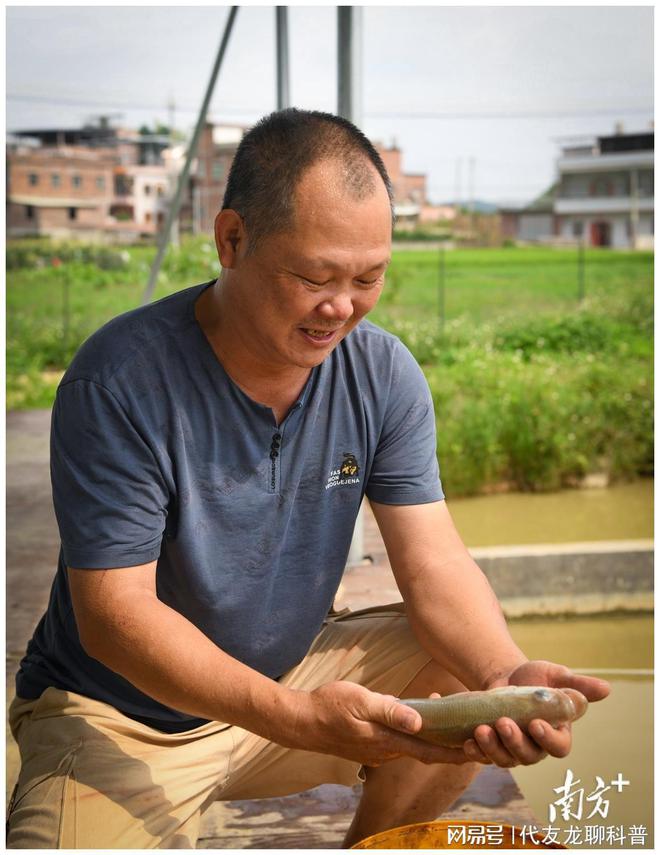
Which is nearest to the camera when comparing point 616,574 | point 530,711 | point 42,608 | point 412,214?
point 530,711

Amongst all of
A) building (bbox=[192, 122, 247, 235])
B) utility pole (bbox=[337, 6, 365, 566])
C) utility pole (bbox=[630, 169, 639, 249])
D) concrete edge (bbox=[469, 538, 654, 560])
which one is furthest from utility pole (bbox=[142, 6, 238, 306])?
utility pole (bbox=[630, 169, 639, 249])

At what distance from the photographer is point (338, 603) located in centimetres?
303

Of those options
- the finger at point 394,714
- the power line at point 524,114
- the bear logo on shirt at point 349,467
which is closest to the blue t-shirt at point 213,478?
the bear logo on shirt at point 349,467

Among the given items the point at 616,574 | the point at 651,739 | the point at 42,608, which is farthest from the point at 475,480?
the point at 42,608

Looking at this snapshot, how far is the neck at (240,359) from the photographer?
5.80 feet

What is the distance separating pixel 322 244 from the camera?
1608 millimetres

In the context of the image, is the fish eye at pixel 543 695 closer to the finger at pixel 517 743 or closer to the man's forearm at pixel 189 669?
the finger at pixel 517 743

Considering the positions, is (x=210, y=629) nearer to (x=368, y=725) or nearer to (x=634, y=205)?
(x=368, y=725)

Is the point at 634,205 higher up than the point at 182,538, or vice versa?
the point at 634,205

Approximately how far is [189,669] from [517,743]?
0.51 m

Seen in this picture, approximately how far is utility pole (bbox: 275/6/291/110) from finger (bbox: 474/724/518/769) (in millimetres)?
2990

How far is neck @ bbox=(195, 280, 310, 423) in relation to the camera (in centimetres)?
177

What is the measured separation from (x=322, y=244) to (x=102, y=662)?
2.49 ft

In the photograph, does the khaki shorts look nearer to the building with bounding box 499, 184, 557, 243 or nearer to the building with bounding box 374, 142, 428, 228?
the building with bounding box 374, 142, 428, 228
